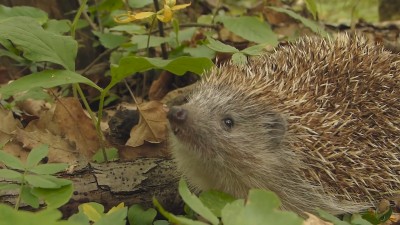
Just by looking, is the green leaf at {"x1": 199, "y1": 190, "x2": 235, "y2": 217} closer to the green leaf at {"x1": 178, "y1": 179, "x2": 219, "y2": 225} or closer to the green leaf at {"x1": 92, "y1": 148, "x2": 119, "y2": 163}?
the green leaf at {"x1": 178, "y1": 179, "x2": 219, "y2": 225}

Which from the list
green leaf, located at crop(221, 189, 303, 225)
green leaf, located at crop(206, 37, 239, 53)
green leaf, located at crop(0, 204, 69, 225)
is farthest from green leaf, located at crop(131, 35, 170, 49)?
green leaf, located at crop(0, 204, 69, 225)

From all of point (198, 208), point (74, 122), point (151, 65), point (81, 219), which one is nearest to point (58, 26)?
point (74, 122)

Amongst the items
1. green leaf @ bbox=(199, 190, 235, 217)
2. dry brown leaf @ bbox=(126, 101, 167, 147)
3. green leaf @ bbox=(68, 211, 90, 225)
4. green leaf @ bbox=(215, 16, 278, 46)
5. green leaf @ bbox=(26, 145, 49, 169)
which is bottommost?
dry brown leaf @ bbox=(126, 101, 167, 147)

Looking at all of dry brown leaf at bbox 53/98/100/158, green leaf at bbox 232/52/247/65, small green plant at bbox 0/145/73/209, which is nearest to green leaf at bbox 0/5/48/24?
dry brown leaf at bbox 53/98/100/158

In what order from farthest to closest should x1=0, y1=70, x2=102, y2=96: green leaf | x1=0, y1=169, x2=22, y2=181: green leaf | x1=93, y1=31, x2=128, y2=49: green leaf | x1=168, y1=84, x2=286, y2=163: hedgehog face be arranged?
x1=93, y1=31, x2=128, y2=49: green leaf
x1=168, y1=84, x2=286, y2=163: hedgehog face
x1=0, y1=70, x2=102, y2=96: green leaf
x1=0, y1=169, x2=22, y2=181: green leaf

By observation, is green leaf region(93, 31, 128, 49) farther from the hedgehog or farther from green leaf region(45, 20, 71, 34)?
the hedgehog

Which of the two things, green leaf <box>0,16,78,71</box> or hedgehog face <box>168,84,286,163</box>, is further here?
hedgehog face <box>168,84,286,163</box>

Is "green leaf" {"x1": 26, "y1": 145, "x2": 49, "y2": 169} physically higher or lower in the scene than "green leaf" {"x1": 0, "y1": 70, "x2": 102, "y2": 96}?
lower

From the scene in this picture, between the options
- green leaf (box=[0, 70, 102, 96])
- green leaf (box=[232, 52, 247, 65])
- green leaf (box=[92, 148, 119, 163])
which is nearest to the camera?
green leaf (box=[0, 70, 102, 96])

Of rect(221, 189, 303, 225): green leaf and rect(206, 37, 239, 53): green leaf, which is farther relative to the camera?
rect(206, 37, 239, 53): green leaf
